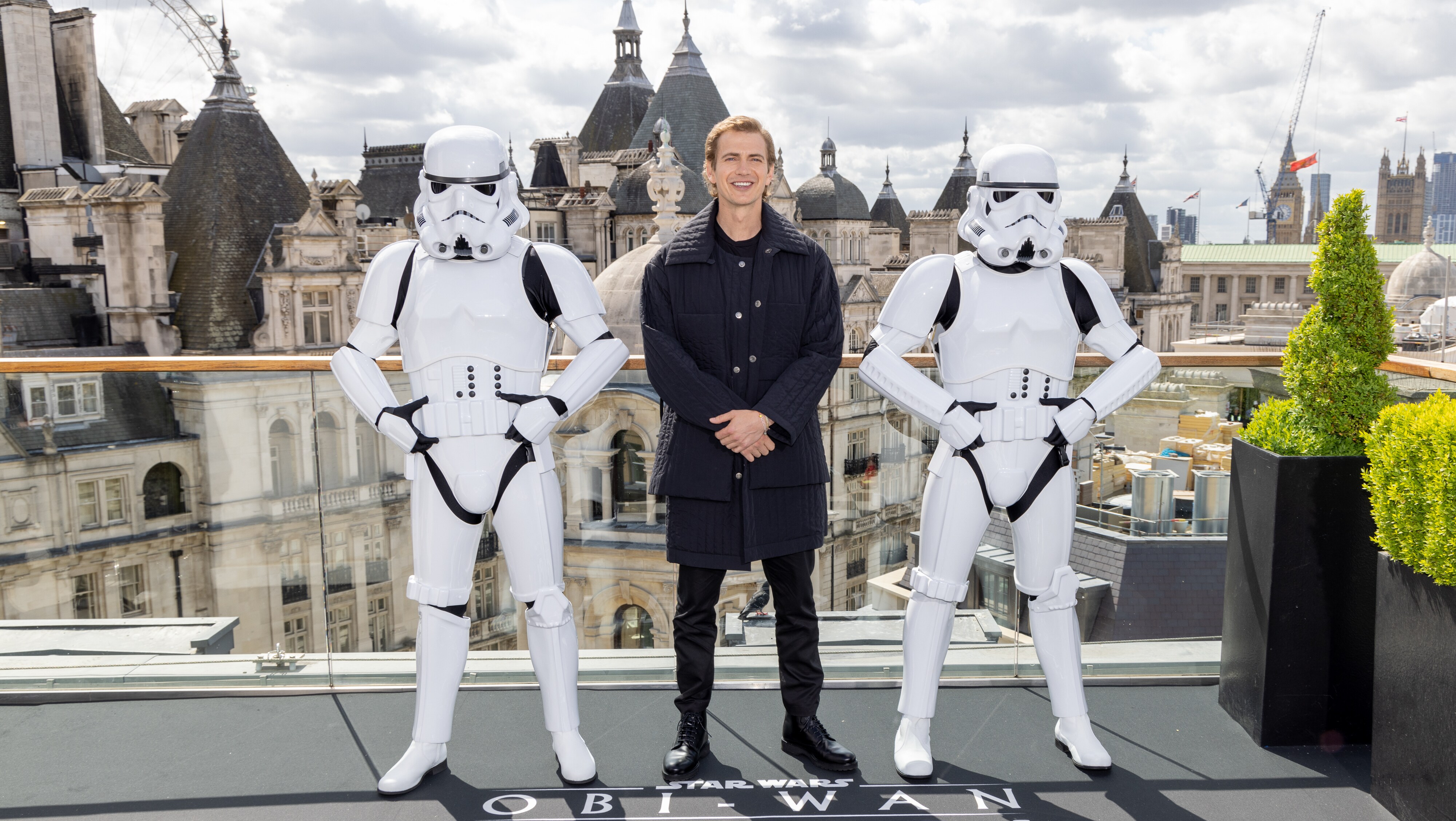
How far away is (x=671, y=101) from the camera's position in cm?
6144

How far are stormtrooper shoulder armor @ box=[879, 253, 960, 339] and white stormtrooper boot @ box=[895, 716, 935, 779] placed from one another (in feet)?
4.44

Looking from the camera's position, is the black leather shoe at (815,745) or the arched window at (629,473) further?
the arched window at (629,473)

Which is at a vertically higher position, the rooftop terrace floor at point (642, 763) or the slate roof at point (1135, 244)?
the slate roof at point (1135, 244)

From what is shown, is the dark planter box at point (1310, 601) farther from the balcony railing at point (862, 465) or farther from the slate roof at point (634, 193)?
the slate roof at point (634, 193)

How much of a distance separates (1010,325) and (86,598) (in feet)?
13.7

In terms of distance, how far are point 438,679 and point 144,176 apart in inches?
1598

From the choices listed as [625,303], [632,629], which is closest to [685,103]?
[625,303]

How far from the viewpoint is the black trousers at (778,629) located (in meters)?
3.88

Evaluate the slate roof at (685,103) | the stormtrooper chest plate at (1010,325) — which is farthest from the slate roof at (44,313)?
the stormtrooper chest plate at (1010,325)

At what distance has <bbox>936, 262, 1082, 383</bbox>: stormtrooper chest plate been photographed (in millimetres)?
3787

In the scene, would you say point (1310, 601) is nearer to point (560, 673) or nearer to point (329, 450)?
point (560, 673)

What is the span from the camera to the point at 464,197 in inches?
144

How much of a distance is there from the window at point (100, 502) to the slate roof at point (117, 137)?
136 feet

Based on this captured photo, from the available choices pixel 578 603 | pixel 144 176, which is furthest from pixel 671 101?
pixel 578 603
